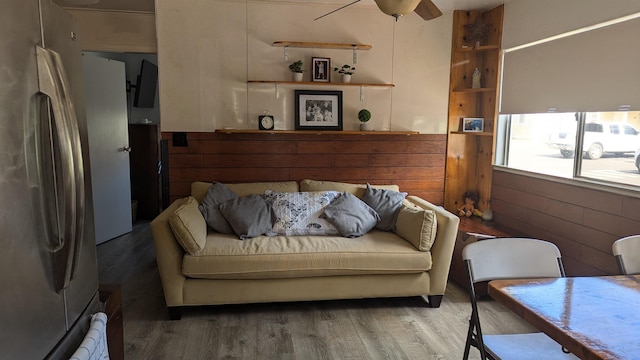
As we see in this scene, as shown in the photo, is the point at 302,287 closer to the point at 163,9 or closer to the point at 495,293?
the point at 495,293

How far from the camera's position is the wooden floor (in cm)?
254

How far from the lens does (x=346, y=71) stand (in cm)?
396

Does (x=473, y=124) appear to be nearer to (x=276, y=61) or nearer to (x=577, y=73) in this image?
(x=577, y=73)

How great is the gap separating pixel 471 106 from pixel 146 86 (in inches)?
173

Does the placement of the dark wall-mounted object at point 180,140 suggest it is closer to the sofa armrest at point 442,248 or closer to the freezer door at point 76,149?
the sofa armrest at point 442,248

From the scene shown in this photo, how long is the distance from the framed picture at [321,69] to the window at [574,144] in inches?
64.9

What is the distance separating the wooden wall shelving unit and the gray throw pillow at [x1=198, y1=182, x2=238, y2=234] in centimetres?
217

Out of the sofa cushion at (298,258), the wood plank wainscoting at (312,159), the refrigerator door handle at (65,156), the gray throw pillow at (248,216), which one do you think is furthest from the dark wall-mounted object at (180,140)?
the refrigerator door handle at (65,156)

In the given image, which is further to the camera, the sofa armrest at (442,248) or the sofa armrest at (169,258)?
the sofa armrest at (442,248)

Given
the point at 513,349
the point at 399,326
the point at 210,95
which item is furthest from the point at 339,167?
the point at 513,349

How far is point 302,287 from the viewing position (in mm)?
3020

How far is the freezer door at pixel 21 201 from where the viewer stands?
3.02ft

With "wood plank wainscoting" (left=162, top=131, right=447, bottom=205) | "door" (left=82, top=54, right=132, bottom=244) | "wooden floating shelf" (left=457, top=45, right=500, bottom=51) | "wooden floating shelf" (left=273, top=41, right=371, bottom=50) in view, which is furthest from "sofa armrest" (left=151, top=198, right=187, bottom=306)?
"wooden floating shelf" (left=457, top=45, right=500, bottom=51)

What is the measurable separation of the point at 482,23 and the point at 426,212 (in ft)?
6.47
